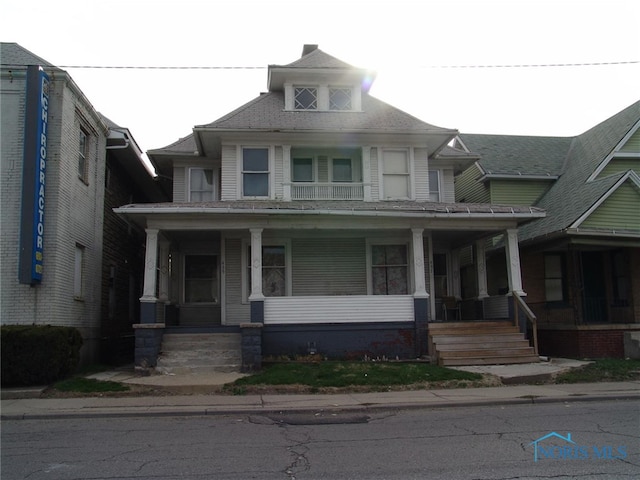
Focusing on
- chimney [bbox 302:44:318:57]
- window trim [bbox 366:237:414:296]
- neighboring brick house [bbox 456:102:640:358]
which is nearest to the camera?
neighboring brick house [bbox 456:102:640:358]

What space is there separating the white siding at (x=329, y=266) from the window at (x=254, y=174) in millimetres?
1897

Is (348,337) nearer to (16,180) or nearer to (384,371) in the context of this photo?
(384,371)

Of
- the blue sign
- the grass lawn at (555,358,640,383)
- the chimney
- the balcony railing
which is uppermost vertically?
the chimney

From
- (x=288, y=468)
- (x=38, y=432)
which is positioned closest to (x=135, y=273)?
(x=38, y=432)

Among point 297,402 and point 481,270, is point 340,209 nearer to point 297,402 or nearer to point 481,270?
point 481,270

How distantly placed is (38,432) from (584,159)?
1966cm

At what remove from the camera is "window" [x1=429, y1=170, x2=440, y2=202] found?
19.6m

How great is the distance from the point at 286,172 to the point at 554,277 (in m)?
9.46

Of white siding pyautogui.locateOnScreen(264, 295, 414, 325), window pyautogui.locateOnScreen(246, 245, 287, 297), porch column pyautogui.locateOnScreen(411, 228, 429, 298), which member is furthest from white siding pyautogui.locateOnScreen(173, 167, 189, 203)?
porch column pyautogui.locateOnScreen(411, 228, 429, 298)

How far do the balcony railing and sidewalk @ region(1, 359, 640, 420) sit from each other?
6.75 meters

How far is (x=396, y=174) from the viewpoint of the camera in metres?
17.9

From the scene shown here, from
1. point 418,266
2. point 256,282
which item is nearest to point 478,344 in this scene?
point 418,266

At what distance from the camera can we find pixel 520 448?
6.86 metres

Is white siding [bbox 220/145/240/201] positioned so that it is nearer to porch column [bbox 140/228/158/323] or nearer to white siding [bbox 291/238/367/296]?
white siding [bbox 291/238/367/296]
